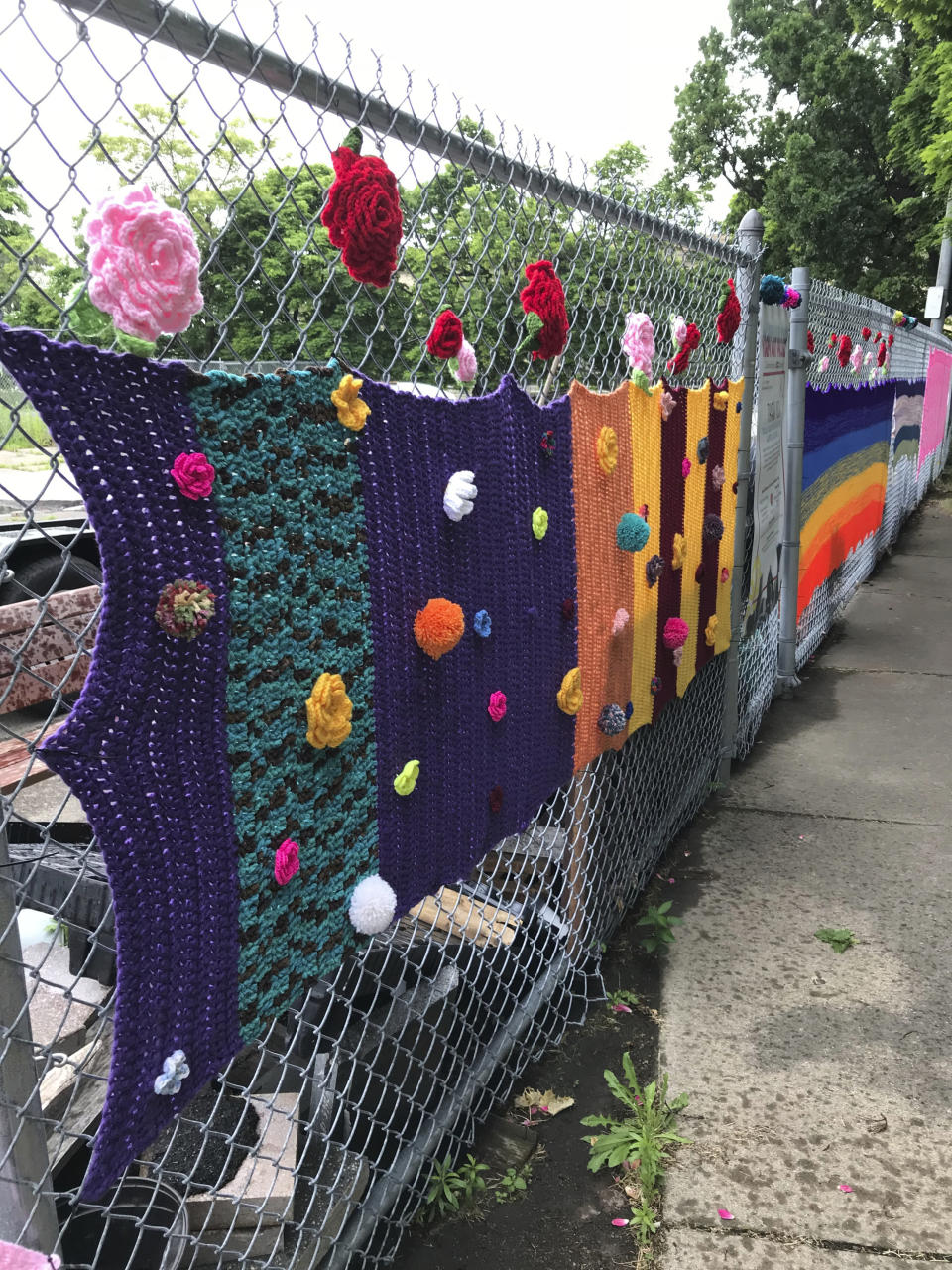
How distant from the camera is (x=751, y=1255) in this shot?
2.24m

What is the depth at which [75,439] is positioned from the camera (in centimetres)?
120

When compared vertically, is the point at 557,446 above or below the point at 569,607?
above

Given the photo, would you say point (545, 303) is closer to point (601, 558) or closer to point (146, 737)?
point (601, 558)

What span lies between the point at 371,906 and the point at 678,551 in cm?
207

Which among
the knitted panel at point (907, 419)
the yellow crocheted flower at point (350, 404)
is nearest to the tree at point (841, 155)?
the knitted panel at point (907, 419)

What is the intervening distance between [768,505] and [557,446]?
267cm

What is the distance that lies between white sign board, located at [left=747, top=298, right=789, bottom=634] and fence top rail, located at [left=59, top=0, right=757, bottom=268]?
176 centimetres

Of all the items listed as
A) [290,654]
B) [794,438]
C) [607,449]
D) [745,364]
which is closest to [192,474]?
[290,654]

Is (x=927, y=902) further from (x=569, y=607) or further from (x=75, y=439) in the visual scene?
(x=75, y=439)

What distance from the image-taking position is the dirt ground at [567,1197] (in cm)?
226

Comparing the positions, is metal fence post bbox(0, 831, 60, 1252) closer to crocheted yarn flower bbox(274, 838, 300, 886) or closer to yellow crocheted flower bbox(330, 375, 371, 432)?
crocheted yarn flower bbox(274, 838, 300, 886)

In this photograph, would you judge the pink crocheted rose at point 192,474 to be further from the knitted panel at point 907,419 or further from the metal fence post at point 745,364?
the knitted panel at point 907,419

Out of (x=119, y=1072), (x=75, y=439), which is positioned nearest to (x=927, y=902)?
(x=119, y=1072)

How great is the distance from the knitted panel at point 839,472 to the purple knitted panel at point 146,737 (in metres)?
5.13
